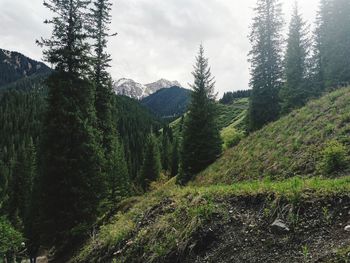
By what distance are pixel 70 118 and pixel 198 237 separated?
14.7 metres

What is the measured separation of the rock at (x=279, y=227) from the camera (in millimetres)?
8375

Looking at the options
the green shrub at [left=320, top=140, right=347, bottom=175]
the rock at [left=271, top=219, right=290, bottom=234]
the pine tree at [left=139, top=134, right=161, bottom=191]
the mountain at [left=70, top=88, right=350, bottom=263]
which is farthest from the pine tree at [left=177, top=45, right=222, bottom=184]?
the pine tree at [left=139, top=134, right=161, bottom=191]

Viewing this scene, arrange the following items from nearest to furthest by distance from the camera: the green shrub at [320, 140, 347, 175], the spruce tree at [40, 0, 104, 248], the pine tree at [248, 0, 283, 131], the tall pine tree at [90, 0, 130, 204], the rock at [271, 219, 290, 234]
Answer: the rock at [271, 219, 290, 234]
the green shrub at [320, 140, 347, 175]
the spruce tree at [40, 0, 104, 248]
the tall pine tree at [90, 0, 130, 204]
the pine tree at [248, 0, 283, 131]

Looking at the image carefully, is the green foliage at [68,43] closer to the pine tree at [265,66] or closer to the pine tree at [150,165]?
the pine tree at [265,66]

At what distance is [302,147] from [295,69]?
27327 millimetres

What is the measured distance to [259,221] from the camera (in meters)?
9.24

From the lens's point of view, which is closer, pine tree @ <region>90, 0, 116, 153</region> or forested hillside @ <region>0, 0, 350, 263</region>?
forested hillside @ <region>0, 0, 350, 263</region>

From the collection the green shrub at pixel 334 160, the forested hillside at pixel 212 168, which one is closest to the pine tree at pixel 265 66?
the forested hillside at pixel 212 168

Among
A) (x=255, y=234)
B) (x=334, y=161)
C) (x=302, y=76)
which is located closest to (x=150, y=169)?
(x=302, y=76)

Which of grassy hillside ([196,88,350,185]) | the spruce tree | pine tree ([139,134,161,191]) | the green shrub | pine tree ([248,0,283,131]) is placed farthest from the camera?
pine tree ([139,134,161,191])

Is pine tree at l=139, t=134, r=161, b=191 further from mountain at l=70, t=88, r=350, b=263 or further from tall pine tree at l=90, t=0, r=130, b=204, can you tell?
mountain at l=70, t=88, r=350, b=263

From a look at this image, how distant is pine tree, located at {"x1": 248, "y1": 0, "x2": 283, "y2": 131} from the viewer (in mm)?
42312

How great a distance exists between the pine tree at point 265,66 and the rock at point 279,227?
108ft

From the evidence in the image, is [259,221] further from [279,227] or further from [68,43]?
[68,43]
